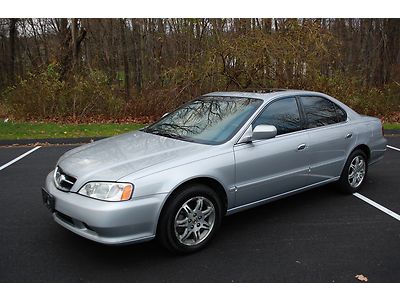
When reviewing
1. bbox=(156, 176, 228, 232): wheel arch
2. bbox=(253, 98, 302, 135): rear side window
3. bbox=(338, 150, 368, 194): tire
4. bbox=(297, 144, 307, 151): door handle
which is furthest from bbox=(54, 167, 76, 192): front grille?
bbox=(338, 150, 368, 194): tire

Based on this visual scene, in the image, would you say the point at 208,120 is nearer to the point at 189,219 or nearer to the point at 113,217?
the point at 189,219

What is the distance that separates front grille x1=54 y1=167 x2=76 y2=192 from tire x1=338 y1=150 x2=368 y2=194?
135 inches

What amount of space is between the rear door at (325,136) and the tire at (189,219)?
4.86 ft

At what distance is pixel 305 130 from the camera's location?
4180 mm

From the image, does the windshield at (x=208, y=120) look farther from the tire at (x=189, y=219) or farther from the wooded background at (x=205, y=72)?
the wooded background at (x=205, y=72)

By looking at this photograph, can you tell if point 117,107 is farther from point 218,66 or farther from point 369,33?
point 369,33

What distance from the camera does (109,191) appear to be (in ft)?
9.62

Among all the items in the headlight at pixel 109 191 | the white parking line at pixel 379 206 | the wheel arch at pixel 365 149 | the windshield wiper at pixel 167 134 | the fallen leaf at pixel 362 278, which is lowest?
the white parking line at pixel 379 206

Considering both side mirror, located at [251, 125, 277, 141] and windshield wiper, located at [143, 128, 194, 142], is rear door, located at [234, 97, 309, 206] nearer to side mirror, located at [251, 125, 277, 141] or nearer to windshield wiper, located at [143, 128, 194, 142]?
side mirror, located at [251, 125, 277, 141]

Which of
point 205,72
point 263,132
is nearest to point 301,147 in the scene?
point 263,132

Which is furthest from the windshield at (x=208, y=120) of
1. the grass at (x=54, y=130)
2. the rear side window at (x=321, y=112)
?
the grass at (x=54, y=130)

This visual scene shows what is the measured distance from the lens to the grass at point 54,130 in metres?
9.73

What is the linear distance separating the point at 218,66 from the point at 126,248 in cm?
1032

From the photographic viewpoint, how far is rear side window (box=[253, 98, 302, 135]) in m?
3.92
